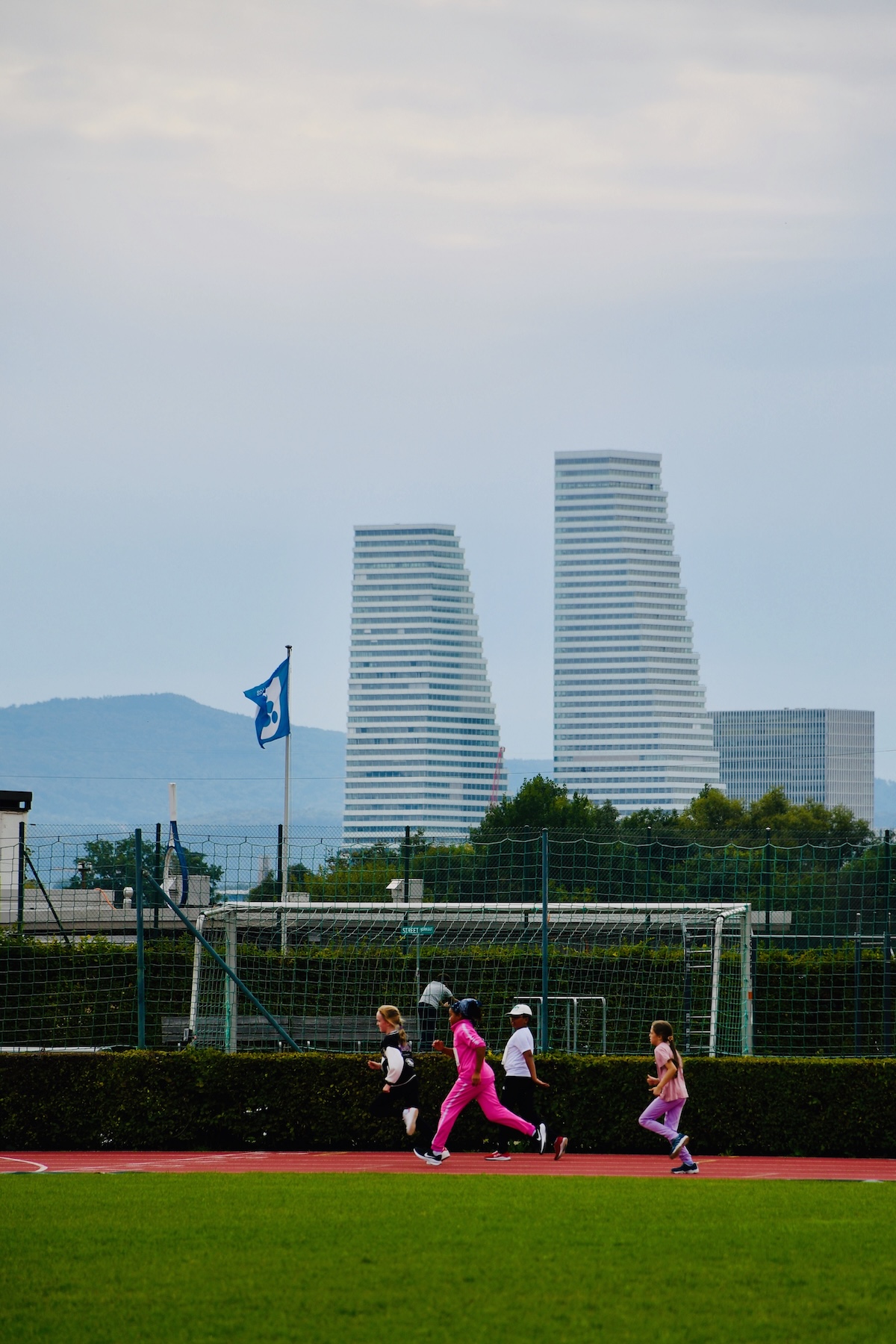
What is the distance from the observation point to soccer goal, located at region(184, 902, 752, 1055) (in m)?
19.2

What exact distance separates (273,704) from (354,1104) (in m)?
12.6

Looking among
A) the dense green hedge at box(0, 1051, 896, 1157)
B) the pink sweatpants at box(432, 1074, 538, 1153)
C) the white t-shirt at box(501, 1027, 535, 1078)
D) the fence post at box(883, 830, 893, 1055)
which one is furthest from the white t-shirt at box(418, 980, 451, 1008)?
the fence post at box(883, 830, 893, 1055)

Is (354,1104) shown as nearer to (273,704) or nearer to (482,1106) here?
(482,1106)

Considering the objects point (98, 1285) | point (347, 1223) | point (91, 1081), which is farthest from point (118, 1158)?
point (98, 1285)

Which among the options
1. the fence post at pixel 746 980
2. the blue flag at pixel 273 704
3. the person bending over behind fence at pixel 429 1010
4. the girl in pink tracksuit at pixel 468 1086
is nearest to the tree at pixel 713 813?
the blue flag at pixel 273 704

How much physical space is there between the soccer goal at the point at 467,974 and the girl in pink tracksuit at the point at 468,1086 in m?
3.32

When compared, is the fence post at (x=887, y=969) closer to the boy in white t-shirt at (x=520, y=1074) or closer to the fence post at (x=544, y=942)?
the fence post at (x=544, y=942)

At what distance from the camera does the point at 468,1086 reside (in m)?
15.0

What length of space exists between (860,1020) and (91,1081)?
9030 mm

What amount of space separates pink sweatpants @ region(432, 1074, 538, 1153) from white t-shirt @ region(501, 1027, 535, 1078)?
1.74 ft

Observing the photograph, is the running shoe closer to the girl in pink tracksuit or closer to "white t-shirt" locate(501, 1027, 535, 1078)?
the girl in pink tracksuit

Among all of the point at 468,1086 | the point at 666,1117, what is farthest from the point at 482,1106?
the point at 666,1117

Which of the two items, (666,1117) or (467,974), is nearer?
(666,1117)

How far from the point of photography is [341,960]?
21.2 meters
